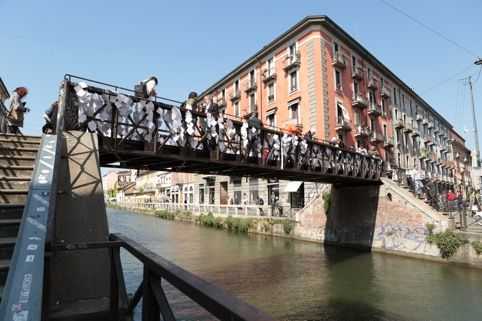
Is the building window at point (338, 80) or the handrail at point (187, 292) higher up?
the building window at point (338, 80)

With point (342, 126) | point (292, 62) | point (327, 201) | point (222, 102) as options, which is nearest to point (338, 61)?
point (292, 62)

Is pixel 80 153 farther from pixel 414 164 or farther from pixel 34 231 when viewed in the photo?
pixel 414 164

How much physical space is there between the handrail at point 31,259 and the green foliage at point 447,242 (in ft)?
50.3

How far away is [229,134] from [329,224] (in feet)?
38.5

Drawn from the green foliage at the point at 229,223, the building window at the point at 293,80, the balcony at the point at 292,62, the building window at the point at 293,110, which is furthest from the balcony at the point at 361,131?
the green foliage at the point at 229,223

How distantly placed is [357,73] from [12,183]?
93.1 feet

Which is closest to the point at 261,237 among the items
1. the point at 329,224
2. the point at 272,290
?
the point at 329,224

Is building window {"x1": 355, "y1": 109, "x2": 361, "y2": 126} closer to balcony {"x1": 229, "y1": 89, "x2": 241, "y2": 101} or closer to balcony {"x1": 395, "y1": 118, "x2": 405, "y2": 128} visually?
balcony {"x1": 395, "y1": 118, "x2": 405, "y2": 128}

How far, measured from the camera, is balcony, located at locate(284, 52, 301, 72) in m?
25.8

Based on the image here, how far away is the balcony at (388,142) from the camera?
31.6 metres

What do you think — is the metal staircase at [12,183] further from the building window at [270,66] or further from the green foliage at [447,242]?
the building window at [270,66]

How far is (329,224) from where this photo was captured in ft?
63.9

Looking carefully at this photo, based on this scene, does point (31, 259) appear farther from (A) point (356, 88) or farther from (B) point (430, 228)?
(A) point (356, 88)

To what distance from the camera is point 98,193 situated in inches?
208
